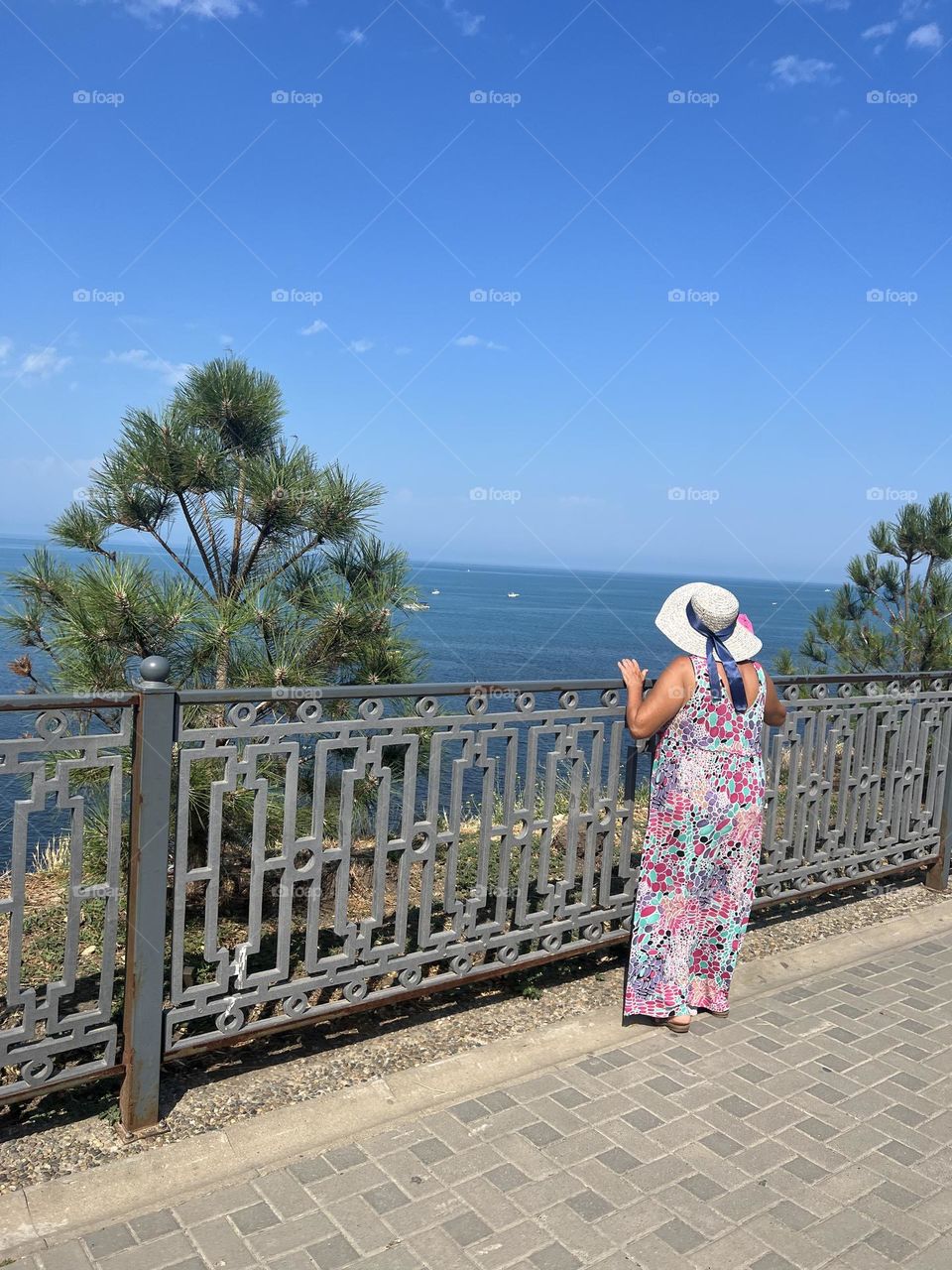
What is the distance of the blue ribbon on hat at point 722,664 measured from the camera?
3.04m

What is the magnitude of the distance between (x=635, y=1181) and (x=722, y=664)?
1527 mm

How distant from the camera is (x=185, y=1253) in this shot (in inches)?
78.0

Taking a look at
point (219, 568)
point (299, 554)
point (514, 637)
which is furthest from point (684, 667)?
point (514, 637)

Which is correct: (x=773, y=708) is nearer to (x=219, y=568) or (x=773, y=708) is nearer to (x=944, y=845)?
(x=944, y=845)

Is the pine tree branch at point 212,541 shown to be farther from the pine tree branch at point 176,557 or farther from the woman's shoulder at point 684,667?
the woman's shoulder at point 684,667

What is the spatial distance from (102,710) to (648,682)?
6.03ft

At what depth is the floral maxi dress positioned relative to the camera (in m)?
3.06

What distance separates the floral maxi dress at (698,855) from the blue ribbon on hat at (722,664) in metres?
0.02

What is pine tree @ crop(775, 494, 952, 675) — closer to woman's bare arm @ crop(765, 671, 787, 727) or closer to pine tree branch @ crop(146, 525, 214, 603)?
woman's bare arm @ crop(765, 671, 787, 727)

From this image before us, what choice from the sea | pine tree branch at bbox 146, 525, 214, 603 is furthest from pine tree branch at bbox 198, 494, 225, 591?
the sea

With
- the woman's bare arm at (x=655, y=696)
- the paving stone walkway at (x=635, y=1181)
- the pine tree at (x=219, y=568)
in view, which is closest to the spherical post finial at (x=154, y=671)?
the pine tree at (x=219, y=568)

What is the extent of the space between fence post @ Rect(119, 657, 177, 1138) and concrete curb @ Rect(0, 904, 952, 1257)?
0.15 metres

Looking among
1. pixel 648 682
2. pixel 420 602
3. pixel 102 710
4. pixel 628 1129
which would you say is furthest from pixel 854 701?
pixel 102 710

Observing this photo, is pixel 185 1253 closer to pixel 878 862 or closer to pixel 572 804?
pixel 572 804
